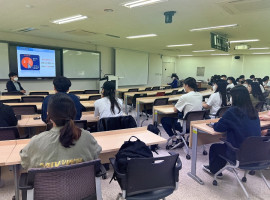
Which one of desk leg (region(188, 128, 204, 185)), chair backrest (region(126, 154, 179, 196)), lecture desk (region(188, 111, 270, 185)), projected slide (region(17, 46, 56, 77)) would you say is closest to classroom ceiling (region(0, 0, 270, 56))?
projected slide (region(17, 46, 56, 77))

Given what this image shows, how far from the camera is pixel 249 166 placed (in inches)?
88.5

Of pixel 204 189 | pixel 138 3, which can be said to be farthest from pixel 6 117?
pixel 138 3

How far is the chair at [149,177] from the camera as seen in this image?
1.48 m

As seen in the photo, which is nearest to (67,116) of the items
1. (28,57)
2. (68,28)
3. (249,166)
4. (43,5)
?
(249,166)

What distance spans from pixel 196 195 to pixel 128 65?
373 inches

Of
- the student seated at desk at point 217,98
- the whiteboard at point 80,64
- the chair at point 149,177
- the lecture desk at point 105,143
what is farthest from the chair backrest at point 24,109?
the whiteboard at point 80,64

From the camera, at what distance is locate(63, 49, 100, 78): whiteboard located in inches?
342

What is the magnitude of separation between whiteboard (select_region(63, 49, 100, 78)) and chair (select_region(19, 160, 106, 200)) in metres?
7.87

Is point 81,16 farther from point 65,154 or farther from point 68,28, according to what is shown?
point 65,154

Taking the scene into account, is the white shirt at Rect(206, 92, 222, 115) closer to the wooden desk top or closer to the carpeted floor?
the carpeted floor

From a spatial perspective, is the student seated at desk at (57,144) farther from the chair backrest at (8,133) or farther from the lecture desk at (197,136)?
the lecture desk at (197,136)

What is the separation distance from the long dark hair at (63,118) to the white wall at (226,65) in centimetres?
1425

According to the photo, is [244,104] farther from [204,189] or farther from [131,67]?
[131,67]

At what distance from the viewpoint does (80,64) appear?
9.19 metres
